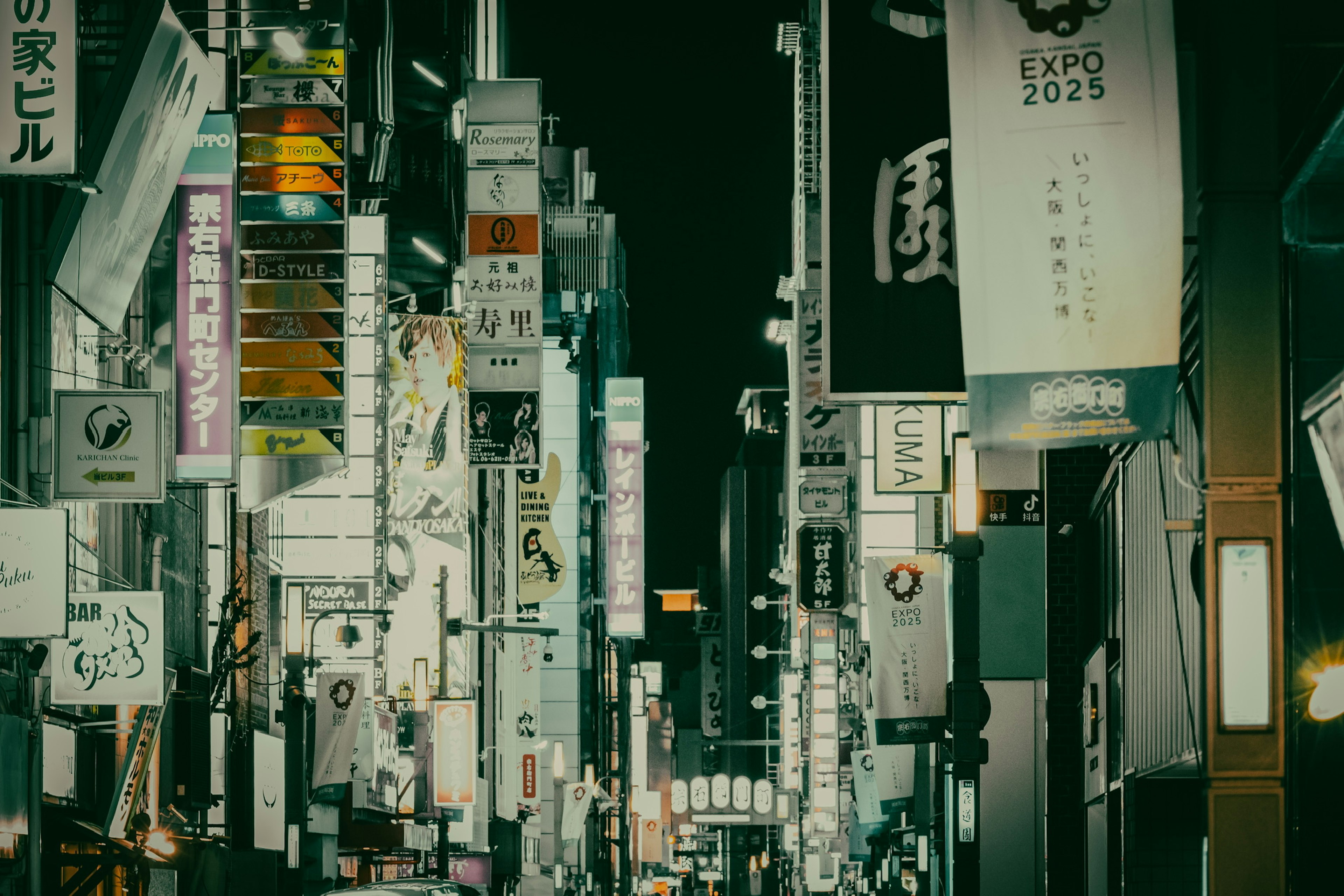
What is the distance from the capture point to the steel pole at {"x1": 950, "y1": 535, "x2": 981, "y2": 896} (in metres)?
17.9

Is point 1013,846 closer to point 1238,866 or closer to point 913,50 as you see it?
point 913,50

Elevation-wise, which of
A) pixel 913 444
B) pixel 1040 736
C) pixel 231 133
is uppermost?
pixel 231 133

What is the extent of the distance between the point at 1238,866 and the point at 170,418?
724 inches

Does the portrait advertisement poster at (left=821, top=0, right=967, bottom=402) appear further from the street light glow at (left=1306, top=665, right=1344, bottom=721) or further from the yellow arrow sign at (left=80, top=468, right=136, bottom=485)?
the yellow arrow sign at (left=80, top=468, right=136, bottom=485)

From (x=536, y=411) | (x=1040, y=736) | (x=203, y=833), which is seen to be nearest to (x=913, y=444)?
(x=1040, y=736)

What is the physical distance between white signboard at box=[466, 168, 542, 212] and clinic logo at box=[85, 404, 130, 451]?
17.0m

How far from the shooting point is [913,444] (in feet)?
95.2

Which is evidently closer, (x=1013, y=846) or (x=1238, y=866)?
(x=1238, y=866)

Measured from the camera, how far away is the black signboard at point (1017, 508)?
79.2 ft

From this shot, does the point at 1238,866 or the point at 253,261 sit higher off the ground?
the point at 253,261

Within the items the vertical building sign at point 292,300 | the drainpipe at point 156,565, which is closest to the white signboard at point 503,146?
the vertical building sign at point 292,300

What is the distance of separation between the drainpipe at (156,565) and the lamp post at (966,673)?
15287 mm

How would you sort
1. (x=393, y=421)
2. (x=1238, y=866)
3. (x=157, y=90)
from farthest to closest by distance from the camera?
1. (x=393, y=421)
2. (x=157, y=90)
3. (x=1238, y=866)

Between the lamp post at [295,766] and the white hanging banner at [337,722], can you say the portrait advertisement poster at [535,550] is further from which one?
the lamp post at [295,766]
